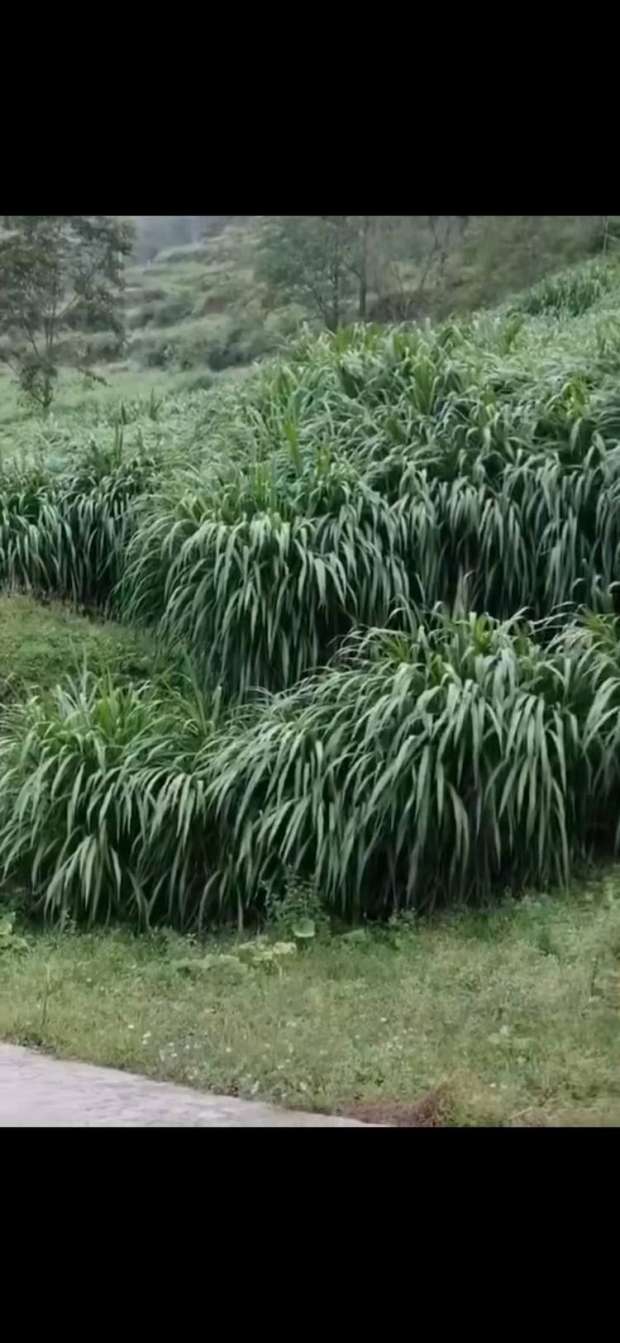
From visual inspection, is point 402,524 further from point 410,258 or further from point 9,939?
point 410,258

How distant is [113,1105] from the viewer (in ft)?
13.1

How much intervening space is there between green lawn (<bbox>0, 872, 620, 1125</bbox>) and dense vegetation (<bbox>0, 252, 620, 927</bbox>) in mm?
308

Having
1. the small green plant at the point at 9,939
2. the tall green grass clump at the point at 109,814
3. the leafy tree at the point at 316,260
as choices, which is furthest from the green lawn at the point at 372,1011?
the leafy tree at the point at 316,260

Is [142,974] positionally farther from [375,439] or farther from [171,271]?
[171,271]

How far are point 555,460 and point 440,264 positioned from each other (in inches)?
169

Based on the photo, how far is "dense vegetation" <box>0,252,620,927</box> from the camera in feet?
17.7

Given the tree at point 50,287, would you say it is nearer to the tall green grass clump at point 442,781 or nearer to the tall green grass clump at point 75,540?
the tall green grass clump at point 75,540

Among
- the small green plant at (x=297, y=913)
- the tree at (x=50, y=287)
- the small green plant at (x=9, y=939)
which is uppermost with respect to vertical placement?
the tree at (x=50, y=287)

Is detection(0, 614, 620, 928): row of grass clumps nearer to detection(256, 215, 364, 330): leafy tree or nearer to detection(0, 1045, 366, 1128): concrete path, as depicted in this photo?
detection(0, 1045, 366, 1128): concrete path

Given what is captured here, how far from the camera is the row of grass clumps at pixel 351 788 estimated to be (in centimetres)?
534

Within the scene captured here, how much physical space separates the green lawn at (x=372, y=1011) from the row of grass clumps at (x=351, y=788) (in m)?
0.22

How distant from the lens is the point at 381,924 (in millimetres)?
5422

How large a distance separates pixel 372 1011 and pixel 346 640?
2310 millimetres
